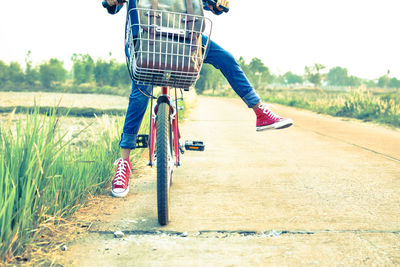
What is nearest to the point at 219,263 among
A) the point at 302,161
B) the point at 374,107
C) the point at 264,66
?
the point at 302,161

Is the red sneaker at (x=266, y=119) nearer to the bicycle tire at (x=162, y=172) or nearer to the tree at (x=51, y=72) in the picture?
the bicycle tire at (x=162, y=172)

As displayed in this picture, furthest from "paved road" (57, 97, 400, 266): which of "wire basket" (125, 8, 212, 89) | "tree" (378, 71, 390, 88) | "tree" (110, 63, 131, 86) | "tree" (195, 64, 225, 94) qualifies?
"tree" (378, 71, 390, 88)

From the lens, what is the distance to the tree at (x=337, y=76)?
16675cm

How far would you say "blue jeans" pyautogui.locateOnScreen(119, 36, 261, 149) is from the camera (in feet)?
9.93

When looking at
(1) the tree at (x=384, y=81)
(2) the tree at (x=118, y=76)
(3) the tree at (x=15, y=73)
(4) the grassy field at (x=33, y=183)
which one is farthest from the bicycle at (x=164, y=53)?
(1) the tree at (x=384, y=81)

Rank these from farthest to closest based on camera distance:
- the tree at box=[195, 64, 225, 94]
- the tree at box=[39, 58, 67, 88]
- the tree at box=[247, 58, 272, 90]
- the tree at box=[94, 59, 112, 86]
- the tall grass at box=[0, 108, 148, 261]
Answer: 1. the tree at box=[94, 59, 112, 86]
2. the tree at box=[39, 58, 67, 88]
3. the tree at box=[247, 58, 272, 90]
4. the tree at box=[195, 64, 225, 94]
5. the tall grass at box=[0, 108, 148, 261]

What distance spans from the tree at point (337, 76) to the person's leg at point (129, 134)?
17179 cm

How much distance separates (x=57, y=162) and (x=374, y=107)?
535 inches

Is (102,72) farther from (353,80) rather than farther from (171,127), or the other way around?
(353,80)

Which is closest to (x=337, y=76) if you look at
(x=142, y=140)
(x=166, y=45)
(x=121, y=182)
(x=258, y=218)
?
(x=142, y=140)

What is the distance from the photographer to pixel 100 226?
241 centimetres

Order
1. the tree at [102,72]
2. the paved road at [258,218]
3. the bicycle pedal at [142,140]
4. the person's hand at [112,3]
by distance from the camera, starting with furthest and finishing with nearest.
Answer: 1. the tree at [102,72]
2. the bicycle pedal at [142,140]
3. the person's hand at [112,3]
4. the paved road at [258,218]

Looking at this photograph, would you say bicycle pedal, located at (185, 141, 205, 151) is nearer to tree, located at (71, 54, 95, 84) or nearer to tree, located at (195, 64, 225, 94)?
tree, located at (195, 64, 225, 94)

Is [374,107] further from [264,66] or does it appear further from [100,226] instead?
[264,66]
